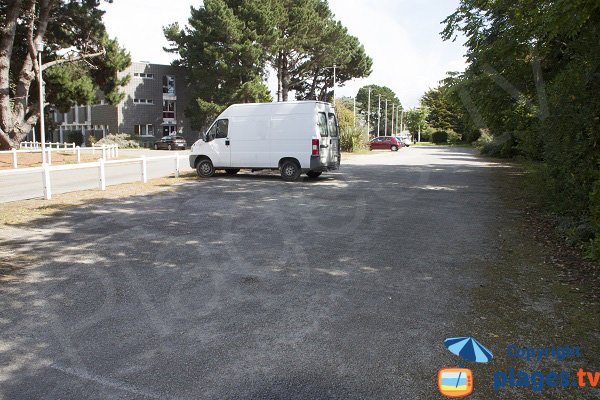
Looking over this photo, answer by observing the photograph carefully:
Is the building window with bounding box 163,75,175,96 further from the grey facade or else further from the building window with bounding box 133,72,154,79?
the building window with bounding box 133,72,154,79

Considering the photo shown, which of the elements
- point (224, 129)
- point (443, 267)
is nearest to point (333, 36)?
point (224, 129)

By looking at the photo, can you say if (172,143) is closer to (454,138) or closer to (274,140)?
(274,140)

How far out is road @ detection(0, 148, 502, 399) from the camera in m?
3.47

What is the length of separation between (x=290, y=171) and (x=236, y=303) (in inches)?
446

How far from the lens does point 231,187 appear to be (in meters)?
14.3

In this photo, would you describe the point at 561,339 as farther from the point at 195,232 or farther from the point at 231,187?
the point at 231,187

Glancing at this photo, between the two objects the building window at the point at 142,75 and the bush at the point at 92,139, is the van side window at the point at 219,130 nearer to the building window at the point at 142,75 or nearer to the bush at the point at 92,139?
the bush at the point at 92,139

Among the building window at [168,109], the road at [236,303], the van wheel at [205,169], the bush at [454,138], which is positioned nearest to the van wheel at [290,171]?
the van wheel at [205,169]

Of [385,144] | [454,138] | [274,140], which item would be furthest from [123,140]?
[454,138]

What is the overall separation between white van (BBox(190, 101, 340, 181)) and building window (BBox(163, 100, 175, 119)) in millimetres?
45311

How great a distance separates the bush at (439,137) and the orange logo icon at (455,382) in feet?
269

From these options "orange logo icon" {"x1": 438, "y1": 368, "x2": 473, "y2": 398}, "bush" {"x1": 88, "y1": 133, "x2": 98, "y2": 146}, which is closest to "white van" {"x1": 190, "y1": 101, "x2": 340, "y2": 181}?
"orange logo icon" {"x1": 438, "y1": 368, "x2": 473, "y2": 398}

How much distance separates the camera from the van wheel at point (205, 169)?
17.3 meters

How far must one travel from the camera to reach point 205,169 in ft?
56.7
